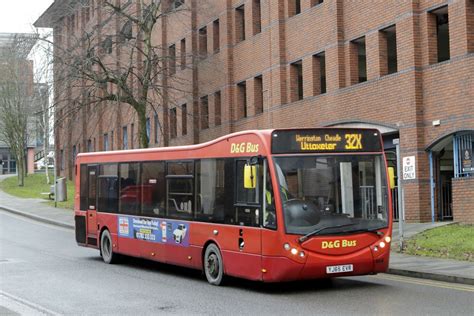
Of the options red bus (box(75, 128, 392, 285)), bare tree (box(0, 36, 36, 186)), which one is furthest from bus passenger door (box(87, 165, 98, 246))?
bare tree (box(0, 36, 36, 186))

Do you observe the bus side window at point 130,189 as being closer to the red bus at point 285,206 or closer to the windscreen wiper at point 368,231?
the red bus at point 285,206

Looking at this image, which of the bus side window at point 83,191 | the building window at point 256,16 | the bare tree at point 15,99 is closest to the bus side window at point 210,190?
the bus side window at point 83,191

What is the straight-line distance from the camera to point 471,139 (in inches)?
787

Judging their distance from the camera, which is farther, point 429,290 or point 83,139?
point 83,139

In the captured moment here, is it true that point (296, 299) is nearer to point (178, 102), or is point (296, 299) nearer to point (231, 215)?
point (231, 215)

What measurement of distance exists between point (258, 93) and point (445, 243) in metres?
16.1

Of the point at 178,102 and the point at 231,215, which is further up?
the point at 178,102

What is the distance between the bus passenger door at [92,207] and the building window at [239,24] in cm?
1666

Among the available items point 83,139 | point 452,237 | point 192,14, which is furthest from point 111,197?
point 83,139

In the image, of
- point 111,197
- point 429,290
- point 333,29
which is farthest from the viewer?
point 333,29

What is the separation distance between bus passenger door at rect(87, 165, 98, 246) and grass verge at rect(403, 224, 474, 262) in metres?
7.48

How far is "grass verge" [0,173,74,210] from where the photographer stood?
4228 cm

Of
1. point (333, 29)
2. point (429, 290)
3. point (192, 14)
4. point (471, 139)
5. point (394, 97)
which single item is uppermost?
point (192, 14)

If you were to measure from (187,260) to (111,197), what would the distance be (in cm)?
396
